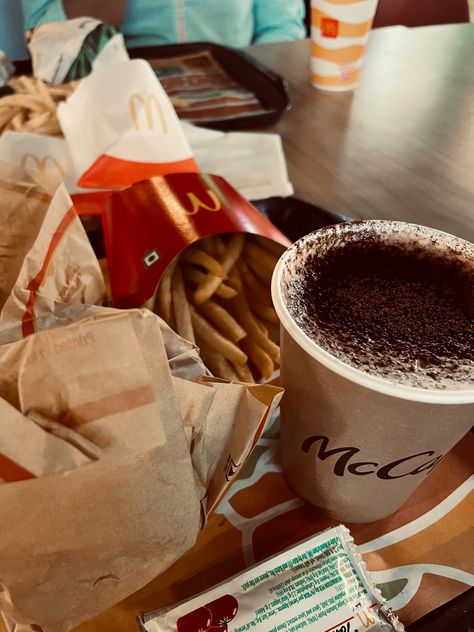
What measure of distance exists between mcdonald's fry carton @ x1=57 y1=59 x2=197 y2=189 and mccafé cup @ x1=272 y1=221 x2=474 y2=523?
72 centimetres

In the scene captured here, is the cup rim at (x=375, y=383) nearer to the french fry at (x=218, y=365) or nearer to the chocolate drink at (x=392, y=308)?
the chocolate drink at (x=392, y=308)

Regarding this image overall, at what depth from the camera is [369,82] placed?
2111 millimetres

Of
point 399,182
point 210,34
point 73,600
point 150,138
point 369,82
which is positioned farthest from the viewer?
point 210,34

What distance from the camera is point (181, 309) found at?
954mm

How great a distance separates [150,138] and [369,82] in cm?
121

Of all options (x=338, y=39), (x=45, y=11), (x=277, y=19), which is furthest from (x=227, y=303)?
(x=277, y=19)

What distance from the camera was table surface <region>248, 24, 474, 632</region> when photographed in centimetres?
142

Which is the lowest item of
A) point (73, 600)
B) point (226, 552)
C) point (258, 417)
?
point (226, 552)

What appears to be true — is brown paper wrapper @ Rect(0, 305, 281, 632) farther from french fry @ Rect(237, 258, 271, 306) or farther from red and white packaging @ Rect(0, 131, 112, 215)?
red and white packaging @ Rect(0, 131, 112, 215)

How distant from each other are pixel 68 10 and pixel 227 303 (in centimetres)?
246

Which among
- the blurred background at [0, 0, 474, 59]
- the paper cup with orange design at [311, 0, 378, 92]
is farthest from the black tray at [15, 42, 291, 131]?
the blurred background at [0, 0, 474, 59]

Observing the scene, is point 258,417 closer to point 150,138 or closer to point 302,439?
point 302,439

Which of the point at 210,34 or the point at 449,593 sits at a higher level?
the point at 210,34

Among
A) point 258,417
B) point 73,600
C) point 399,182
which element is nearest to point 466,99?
point 399,182
